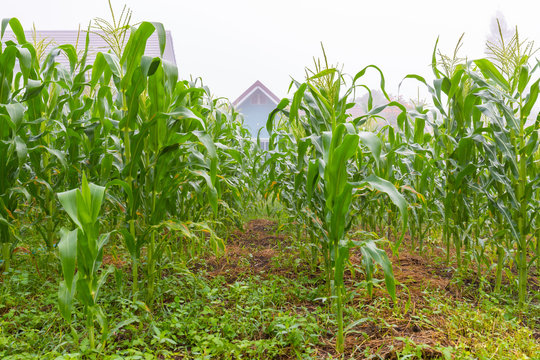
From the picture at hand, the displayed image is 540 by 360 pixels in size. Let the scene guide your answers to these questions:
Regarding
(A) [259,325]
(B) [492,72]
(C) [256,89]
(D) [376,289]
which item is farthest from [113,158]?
(C) [256,89]

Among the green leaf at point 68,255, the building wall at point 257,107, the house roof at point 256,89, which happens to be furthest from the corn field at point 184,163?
the building wall at point 257,107

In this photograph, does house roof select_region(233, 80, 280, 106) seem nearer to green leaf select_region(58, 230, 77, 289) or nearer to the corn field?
the corn field

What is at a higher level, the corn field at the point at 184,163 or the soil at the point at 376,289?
the corn field at the point at 184,163

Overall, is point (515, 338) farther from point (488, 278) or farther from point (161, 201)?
point (161, 201)

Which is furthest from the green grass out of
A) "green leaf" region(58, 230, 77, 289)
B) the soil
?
"green leaf" region(58, 230, 77, 289)

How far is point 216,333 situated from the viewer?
Result: 1883mm

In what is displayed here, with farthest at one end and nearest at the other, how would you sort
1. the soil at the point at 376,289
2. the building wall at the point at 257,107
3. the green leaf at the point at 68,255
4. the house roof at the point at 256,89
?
the building wall at the point at 257,107 → the house roof at the point at 256,89 → the soil at the point at 376,289 → the green leaf at the point at 68,255

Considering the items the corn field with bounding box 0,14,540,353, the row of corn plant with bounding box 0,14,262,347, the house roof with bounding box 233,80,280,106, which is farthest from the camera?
the house roof with bounding box 233,80,280,106

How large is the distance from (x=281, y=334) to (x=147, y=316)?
0.71 meters

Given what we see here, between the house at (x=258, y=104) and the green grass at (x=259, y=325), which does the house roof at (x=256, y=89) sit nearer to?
the house at (x=258, y=104)

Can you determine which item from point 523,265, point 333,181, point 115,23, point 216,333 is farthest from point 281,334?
point 115,23

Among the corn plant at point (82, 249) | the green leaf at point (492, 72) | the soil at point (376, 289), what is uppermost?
the green leaf at point (492, 72)

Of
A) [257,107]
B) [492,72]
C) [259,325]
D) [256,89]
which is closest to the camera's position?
[259,325]

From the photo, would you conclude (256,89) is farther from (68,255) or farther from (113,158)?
(68,255)
